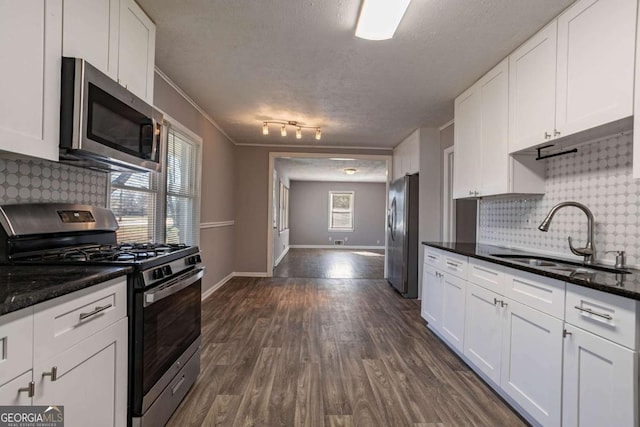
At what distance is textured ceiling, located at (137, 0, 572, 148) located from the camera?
1928 millimetres

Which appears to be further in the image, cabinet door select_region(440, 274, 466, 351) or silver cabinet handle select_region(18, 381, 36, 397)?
cabinet door select_region(440, 274, 466, 351)

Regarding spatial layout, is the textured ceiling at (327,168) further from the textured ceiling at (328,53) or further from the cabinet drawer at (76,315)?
Result: the cabinet drawer at (76,315)

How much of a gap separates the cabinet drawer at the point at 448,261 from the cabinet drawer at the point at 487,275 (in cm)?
10

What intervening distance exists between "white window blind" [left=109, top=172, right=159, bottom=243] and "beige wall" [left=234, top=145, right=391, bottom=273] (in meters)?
2.66

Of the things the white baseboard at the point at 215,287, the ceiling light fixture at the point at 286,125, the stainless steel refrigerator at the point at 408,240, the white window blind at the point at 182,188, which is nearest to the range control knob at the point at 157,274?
the white window blind at the point at 182,188

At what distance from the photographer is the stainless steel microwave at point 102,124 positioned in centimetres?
138

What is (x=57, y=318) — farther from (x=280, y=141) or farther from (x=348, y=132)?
(x=280, y=141)

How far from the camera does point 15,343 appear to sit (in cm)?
88

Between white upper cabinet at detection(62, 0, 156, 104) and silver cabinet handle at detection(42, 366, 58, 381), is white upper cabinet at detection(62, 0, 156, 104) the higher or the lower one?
the higher one

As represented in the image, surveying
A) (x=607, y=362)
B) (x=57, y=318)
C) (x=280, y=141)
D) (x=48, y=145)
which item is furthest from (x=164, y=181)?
(x=607, y=362)

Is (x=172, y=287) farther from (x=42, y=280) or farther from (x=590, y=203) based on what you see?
(x=590, y=203)

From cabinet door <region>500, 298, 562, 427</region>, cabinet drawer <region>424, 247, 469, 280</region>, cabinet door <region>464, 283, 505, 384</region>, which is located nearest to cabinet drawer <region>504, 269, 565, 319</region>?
cabinet door <region>500, 298, 562, 427</region>

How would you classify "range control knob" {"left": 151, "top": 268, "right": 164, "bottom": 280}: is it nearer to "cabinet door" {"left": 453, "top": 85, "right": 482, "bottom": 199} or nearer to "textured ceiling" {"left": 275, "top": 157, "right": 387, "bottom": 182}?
"cabinet door" {"left": 453, "top": 85, "right": 482, "bottom": 199}

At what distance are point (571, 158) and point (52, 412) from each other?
2988 mm
